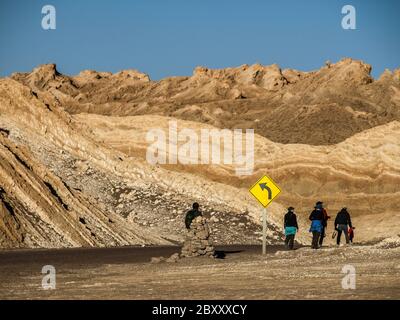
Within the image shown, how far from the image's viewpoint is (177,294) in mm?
16031

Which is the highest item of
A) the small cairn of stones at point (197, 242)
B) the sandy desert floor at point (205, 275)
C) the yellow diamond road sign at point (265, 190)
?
the yellow diamond road sign at point (265, 190)

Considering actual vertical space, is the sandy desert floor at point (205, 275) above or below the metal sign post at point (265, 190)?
below

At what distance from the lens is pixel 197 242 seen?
91.9 feet

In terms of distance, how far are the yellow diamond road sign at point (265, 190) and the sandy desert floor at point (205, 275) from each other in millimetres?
1818

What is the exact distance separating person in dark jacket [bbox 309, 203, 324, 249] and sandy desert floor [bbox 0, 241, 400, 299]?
2350 millimetres

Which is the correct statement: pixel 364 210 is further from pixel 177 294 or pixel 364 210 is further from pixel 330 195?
pixel 177 294

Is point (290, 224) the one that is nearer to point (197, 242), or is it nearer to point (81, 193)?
point (197, 242)

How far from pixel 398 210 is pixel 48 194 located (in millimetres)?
34188

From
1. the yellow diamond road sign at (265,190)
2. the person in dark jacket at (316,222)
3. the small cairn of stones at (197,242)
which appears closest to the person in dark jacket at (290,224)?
the person in dark jacket at (316,222)

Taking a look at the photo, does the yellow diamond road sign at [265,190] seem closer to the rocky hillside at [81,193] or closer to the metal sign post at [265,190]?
the metal sign post at [265,190]

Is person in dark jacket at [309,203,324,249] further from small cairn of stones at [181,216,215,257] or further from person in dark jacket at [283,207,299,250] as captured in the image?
small cairn of stones at [181,216,215,257]

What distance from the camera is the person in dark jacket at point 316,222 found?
104 feet
